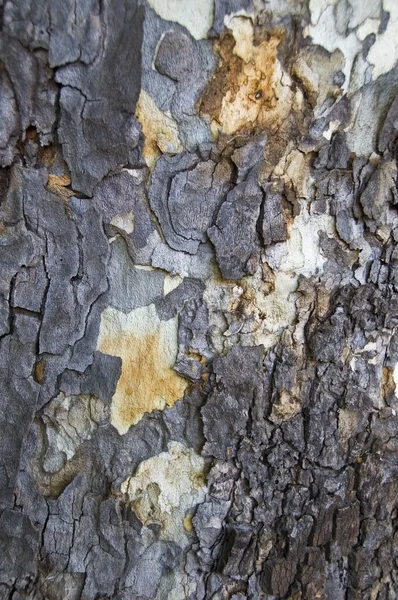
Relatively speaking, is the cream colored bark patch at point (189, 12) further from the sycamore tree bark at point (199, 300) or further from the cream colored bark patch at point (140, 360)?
the cream colored bark patch at point (140, 360)

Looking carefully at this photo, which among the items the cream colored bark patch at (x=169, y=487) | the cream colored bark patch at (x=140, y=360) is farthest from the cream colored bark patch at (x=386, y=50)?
the cream colored bark patch at (x=169, y=487)

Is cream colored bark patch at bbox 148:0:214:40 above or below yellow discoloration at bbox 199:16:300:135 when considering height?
above

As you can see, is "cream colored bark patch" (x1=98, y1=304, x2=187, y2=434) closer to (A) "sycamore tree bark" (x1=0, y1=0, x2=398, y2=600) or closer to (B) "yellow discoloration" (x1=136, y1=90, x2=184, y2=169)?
(A) "sycamore tree bark" (x1=0, y1=0, x2=398, y2=600)

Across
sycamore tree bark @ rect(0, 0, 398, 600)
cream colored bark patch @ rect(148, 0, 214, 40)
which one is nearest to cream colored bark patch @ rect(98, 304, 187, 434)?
sycamore tree bark @ rect(0, 0, 398, 600)

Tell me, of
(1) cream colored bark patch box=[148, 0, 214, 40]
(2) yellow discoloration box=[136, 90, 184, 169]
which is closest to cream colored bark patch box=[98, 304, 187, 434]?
(2) yellow discoloration box=[136, 90, 184, 169]

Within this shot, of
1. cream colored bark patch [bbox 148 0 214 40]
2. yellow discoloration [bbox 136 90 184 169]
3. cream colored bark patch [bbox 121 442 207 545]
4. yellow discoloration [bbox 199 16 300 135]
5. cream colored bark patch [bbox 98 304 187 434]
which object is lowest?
cream colored bark patch [bbox 121 442 207 545]

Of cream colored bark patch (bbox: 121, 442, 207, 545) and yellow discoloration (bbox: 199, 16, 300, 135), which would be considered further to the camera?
cream colored bark patch (bbox: 121, 442, 207, 545)
